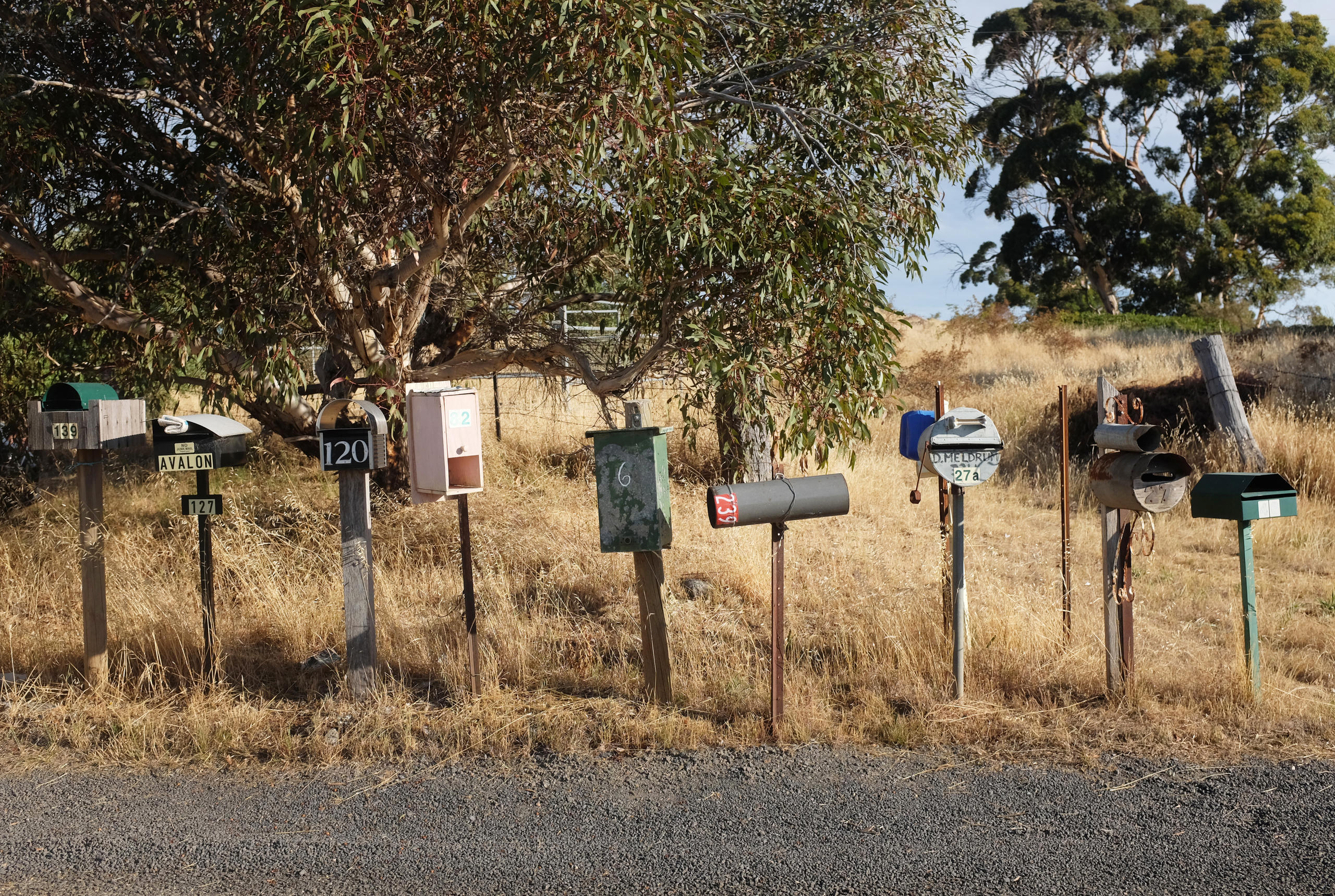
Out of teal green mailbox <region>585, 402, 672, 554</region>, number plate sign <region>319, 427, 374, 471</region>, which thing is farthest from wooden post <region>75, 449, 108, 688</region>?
teal green mailbox <region>585, 402, 672, 554</region>

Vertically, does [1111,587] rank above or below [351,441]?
below

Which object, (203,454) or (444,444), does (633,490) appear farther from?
(203,454)

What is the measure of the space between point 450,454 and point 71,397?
184cm

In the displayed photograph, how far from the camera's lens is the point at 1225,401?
29.1ft

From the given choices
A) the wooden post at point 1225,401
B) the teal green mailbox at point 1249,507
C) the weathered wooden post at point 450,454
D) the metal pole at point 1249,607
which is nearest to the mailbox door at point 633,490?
the weathered wooden post at point 450,454

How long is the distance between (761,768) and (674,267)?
8.74 ft

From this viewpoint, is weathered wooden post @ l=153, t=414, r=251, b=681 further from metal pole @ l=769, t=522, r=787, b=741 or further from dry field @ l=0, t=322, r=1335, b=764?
metal pole @ l=769, t=522, r=787, b=741

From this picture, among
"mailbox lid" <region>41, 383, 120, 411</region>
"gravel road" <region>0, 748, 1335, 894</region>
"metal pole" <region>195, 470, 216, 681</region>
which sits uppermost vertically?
"mailbox lid" <region>41, 383, 120, 411</region>

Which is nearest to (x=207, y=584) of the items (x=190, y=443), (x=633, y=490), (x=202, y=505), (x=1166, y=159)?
(x=202, y=505)

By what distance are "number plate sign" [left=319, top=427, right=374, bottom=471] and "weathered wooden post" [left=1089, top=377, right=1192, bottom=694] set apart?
9.58ft

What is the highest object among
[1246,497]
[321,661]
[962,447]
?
[962,447]

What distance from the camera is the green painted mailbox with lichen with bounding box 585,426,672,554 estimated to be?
4133 millimetres

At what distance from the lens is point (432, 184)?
5.54 metres

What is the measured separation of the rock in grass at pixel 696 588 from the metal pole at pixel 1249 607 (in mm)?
2602
